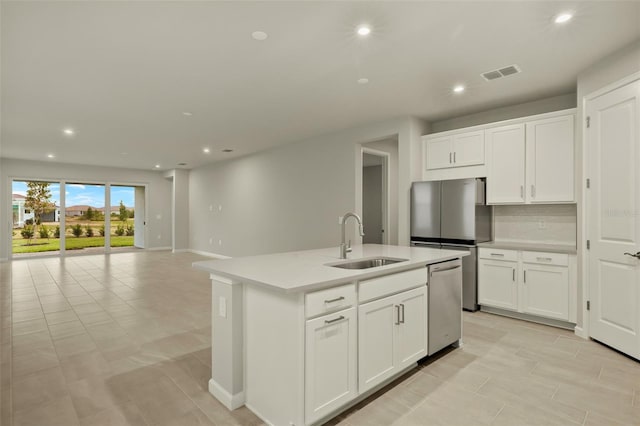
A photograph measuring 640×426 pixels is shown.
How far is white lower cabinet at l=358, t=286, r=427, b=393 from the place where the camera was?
83.3 inches

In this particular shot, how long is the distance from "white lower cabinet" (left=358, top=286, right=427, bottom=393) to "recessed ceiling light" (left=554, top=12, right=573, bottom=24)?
2285 millimetres

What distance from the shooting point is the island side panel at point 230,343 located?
2.12 m

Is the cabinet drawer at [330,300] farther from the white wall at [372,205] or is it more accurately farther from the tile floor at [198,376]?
the white wall at [372,205]

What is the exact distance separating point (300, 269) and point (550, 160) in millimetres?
3387

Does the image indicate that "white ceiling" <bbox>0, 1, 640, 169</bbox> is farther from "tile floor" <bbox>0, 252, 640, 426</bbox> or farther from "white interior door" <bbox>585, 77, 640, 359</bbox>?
"tile floor" <bbox>0, 252, 640, 426</bbox>

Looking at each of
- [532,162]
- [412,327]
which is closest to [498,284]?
[532,162]

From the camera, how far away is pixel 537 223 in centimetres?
426

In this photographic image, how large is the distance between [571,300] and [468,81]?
104 inches

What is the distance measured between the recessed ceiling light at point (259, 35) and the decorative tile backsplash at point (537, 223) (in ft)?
12.4

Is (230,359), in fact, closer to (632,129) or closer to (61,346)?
(61,346)

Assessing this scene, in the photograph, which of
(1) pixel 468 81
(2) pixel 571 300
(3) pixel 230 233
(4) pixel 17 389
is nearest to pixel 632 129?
(1) pixel 468 81

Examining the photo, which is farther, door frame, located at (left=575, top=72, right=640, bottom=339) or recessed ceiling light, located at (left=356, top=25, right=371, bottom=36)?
door frame, located at (left=575, top=72, right=640, bottom=339)

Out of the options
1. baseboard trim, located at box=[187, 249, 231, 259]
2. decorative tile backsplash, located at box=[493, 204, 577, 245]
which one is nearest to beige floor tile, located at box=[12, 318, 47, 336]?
baseboard trim, located at box=[187, 249, 231, 259]

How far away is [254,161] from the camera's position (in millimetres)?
7984
